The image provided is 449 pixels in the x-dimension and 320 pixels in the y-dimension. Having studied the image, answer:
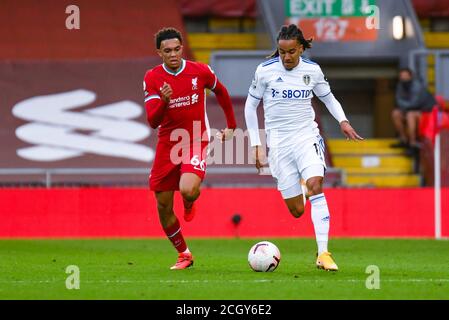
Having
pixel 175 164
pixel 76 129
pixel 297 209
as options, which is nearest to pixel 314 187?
pixel 297 209

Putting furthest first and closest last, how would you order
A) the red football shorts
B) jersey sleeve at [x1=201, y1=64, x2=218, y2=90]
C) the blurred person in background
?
the blurred person in background < jersey sleeve at [x1=201, y1=64, x2=218, y2=90] < the red football shorts

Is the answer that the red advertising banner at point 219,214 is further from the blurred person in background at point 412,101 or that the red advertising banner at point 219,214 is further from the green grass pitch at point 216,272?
the blurred person in background at point 412,101

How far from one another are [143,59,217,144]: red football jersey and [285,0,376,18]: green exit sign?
11.2 meters

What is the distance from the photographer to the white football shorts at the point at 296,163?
11.3 m

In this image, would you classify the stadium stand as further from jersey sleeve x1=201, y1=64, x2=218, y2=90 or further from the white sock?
the white sock

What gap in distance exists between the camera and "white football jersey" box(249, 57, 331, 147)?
1141 centimetres

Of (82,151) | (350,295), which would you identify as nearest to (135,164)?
(82,151)

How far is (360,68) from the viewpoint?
24.1 metres

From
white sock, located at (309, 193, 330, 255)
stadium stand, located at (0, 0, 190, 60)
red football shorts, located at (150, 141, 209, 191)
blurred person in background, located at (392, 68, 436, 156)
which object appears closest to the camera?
white sock, located at (309, 193, 330, 255)

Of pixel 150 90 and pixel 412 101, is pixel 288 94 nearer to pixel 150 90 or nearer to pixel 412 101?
pixel 150 90

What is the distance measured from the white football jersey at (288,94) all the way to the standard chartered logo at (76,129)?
9214 mm

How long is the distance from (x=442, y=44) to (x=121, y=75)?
6879 millimetres

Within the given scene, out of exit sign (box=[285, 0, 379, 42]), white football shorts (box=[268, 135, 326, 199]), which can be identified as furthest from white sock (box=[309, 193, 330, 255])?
exit sign (box=[285, 0, 379, 42])

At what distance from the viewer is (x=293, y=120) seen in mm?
11508
